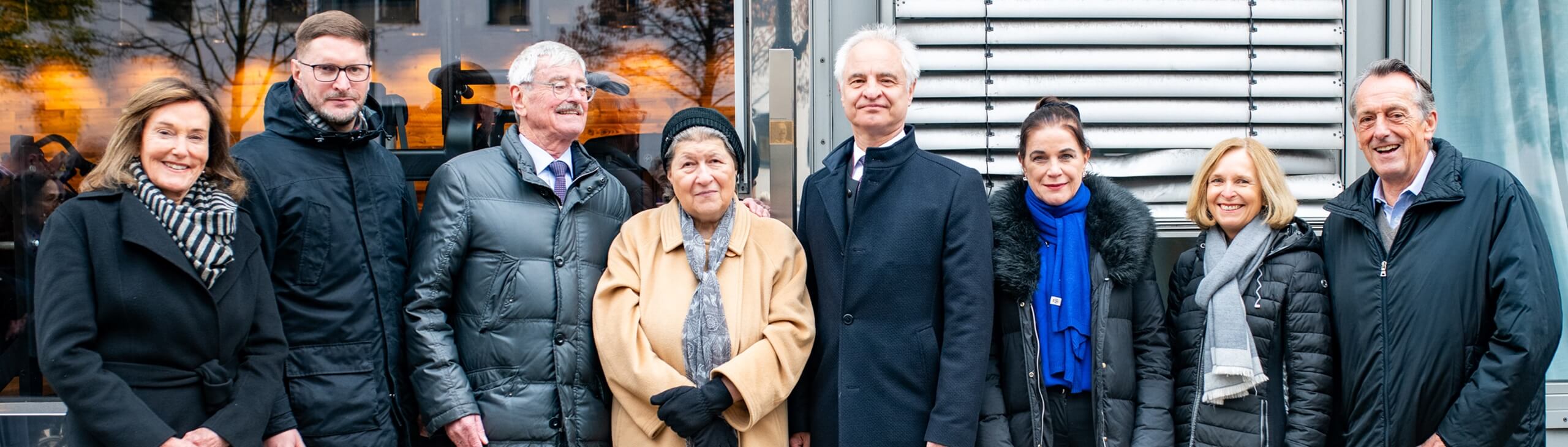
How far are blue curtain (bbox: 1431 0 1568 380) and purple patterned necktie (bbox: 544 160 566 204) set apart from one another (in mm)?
3161

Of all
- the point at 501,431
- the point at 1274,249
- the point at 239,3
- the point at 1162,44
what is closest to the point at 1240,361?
the point at 1274,249

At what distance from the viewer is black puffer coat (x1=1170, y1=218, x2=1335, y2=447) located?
261cm

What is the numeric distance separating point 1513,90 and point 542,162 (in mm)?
3552

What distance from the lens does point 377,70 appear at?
4.09 metres

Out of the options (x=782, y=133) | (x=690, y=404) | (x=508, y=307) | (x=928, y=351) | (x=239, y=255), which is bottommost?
(x=690, y=404)

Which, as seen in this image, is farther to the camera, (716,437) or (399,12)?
(399,12)

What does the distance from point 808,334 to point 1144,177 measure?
1.66 metres

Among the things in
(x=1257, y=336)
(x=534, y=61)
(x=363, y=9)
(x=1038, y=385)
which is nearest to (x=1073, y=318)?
(x=1038, y=385)

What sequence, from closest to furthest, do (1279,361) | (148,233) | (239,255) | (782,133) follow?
(148,233), (239,255), (1279,361), (782,133)

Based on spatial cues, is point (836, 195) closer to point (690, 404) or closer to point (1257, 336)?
point (690, 404)

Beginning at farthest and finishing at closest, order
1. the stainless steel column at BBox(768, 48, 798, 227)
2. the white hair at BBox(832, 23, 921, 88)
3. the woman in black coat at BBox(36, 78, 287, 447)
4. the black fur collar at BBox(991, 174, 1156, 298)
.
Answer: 1. the stainless steel column at BBox(768, 48, 798, 227)
2. the white hair at BBox(832, 23, 921, 88)
3. the black fur collar at BBox(991, 174, 1156, 298)
4. the woman in black coat at BBox(36, 78, 287, 447)

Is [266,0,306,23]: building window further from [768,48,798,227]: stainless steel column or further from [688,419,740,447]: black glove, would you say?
[688,419,740,447]: black glove

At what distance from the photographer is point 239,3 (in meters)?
4.14

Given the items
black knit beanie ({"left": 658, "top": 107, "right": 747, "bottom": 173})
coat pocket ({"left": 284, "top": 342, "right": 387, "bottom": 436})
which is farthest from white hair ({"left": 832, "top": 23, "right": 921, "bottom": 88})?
coat pocket ({"left": 284, "top": 342, "right": 387, "bottom": 436})
